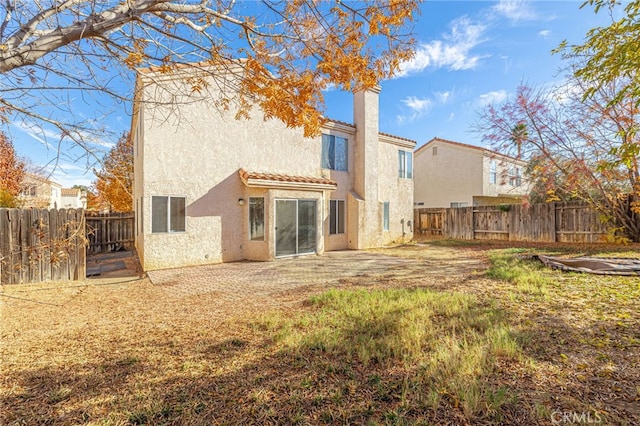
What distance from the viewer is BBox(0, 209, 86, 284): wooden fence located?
24.8 feet

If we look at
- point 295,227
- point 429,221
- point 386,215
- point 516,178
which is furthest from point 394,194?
point 295,227

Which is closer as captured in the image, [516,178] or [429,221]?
[516,178]

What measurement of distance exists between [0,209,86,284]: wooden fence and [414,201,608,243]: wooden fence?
65.7 feet

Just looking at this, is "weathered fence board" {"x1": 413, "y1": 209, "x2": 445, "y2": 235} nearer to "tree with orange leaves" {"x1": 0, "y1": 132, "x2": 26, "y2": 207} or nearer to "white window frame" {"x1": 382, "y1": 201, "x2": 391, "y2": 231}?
"white window frame" {"x1": 382, "y1": 201, "x2": 391, "y2": 231}

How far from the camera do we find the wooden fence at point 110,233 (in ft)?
48.6

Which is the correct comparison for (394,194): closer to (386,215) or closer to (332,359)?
(386,215)

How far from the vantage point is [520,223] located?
640 inches

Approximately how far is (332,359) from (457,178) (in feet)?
85.0

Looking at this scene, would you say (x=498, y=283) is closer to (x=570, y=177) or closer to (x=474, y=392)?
(x=474, y=392)

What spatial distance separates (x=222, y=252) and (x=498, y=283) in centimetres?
943

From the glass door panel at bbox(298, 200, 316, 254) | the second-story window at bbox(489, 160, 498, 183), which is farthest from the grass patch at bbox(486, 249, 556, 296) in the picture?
the second-story window at bbox(489, 160, 498, 183)

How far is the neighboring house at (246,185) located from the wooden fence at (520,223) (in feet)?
24.1

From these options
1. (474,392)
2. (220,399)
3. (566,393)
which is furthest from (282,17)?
(566,393)

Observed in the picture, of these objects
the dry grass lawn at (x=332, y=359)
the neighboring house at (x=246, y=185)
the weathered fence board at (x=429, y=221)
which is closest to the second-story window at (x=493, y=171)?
the weathered fence board at (x=429, y=221)
